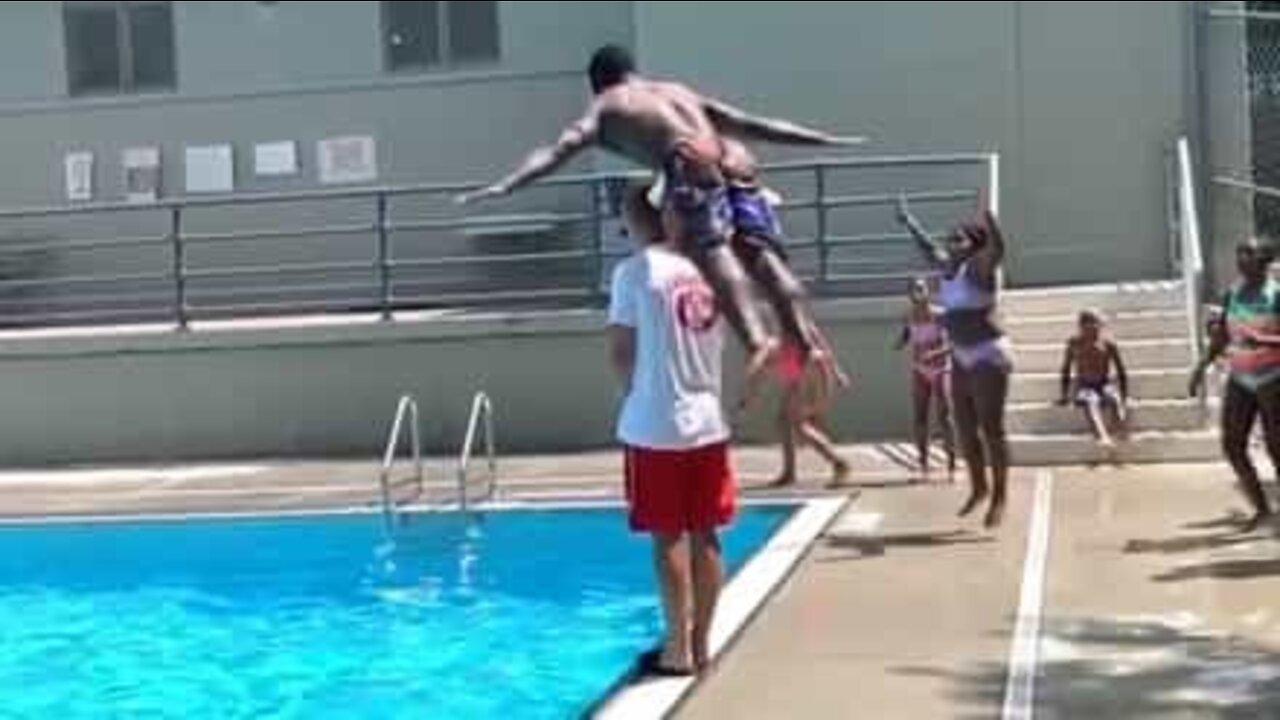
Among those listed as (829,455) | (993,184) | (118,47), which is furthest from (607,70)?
(118,47)

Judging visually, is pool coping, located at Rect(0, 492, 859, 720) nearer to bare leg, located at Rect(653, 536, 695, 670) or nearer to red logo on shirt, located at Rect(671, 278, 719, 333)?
bare leg, located at Rect(653, 536, 695, 670)

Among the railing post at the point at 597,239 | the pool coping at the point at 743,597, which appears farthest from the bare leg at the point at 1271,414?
the railing post at the point at 597,239

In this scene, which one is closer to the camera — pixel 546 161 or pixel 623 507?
pixel 546 161

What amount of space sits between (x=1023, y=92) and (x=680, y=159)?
1286 cm

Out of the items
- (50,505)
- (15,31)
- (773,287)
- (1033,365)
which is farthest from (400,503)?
(15,31)

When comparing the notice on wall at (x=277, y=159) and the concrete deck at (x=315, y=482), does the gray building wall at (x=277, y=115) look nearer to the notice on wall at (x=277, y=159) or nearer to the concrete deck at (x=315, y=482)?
the notice on wall at (x=277, y=159)

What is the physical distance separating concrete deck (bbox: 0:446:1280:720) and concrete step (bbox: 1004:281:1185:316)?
239cm

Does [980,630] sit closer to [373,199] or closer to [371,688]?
[371,688]

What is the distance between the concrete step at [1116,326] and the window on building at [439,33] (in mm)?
7002

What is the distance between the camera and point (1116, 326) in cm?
1777

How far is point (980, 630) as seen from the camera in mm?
9367

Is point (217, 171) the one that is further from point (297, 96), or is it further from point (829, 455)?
point (829, 455)

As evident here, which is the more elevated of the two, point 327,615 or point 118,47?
point 118,47

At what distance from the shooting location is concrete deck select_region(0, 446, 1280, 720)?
7.97 meters
